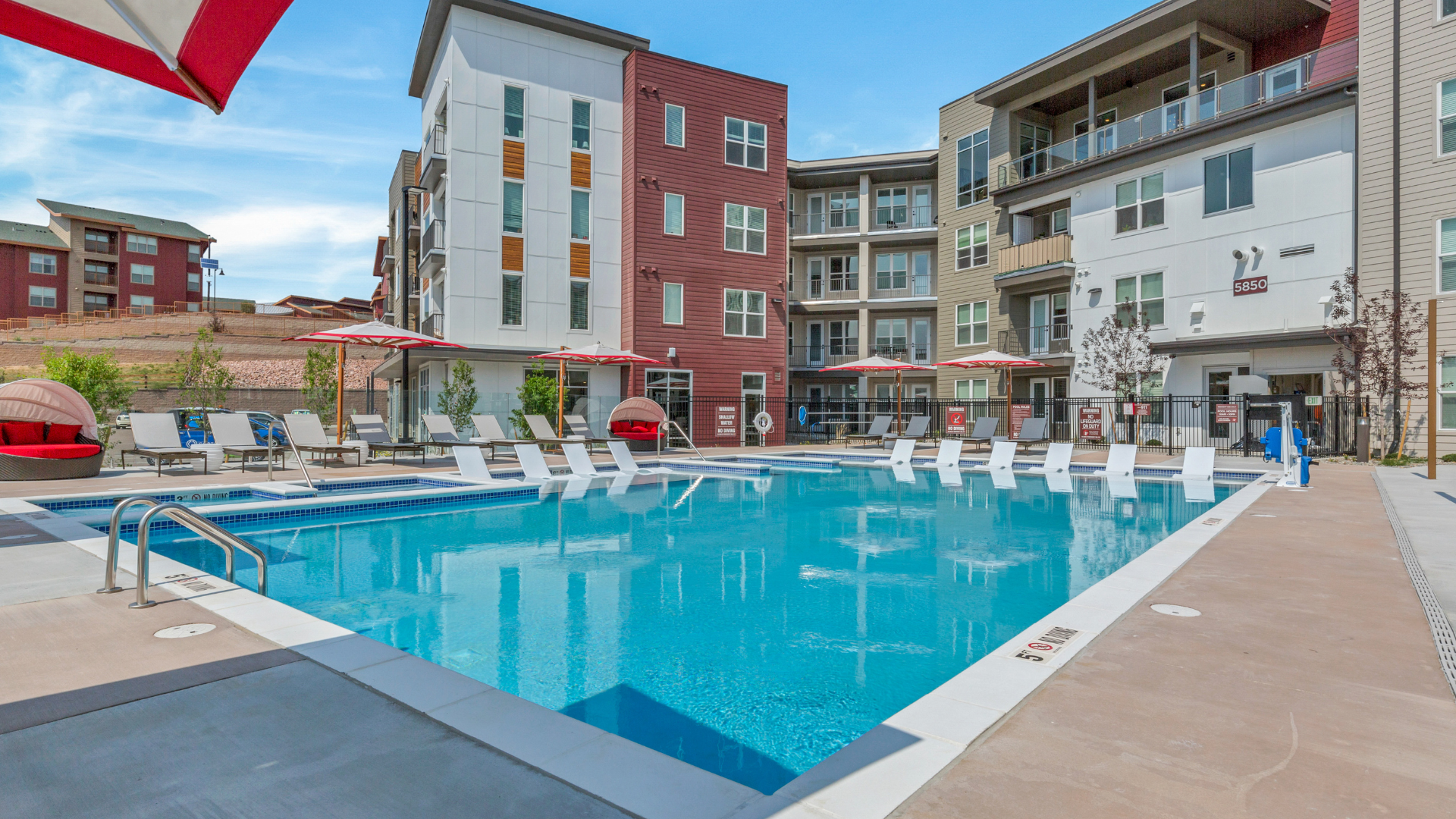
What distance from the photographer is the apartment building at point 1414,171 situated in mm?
15180

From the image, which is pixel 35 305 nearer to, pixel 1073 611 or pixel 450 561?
pixel 450 561

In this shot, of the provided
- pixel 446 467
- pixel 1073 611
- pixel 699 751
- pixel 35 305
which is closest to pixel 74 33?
pixel 699 751

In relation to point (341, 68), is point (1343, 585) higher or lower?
lower

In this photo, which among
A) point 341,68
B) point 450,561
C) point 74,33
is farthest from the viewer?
point 341,68

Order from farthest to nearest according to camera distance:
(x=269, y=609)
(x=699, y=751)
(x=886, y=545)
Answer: (x=886, y=545)
(x=269, y=609)
(x=699, y=751)

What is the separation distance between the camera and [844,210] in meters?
31.6

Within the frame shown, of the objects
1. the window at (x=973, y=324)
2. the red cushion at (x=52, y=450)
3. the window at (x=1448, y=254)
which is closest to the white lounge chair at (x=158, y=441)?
the red cushion at (x=52, y=450)

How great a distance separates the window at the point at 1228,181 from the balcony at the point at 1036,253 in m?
3.94

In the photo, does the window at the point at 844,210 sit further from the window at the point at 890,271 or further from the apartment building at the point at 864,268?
the window at the point at 890,271

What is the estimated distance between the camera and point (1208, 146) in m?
19.5

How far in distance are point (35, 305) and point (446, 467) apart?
160ft

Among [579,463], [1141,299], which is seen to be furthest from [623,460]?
[1141,299]

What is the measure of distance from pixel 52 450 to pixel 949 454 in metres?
15.8

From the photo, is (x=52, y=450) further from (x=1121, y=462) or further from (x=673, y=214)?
(x=1121, y=462)
